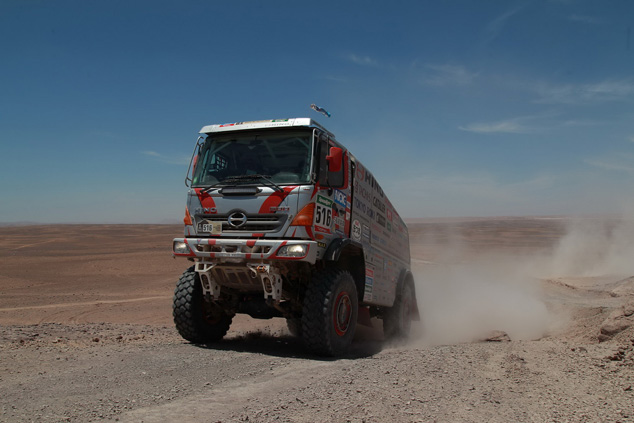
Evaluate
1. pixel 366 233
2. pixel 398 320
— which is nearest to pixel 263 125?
pixel 366 233

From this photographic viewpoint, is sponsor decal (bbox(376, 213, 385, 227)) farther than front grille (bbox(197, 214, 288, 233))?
Yes

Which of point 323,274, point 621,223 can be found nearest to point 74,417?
point 323,274

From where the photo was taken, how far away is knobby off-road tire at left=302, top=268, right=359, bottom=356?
21.8 feet

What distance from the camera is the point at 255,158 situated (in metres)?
7.14

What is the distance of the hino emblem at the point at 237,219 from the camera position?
6754 mm

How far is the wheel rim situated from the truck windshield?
1.82 meters

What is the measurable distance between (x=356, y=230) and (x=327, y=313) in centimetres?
187

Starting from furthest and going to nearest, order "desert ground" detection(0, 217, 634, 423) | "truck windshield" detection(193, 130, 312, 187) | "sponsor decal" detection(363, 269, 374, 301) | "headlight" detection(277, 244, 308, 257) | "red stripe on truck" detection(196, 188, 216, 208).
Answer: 1. "sponsor decal" detection(363, 269, 374, 301)
2. "red stripe on truck" detection(196, 188, 216, 208)
3. "truck windshield" detection(193, 130, 312, 187)
4. "headlight" detection(277, 244, 308, 257)
5. "desert ground" detection(0, 217, 634, 423)

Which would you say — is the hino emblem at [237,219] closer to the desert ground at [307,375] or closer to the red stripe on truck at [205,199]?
the red stripe on truck at [205,199]

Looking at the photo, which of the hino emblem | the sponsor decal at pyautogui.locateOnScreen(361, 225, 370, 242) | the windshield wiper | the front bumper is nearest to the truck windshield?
the windshield wiper

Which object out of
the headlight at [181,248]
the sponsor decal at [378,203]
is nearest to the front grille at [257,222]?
the headlight at [181,248]

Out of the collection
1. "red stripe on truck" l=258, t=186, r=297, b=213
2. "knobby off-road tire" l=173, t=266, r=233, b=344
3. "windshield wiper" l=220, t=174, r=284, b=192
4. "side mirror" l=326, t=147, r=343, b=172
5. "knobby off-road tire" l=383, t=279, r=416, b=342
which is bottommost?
"knobby off-road tire" l=383, t=279, r=416, b=342

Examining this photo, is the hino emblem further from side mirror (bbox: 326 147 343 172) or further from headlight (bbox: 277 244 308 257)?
side mirror (bbox: 326 147 343 172)

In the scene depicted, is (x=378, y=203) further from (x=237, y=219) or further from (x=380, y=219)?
(x=237, y=219)
